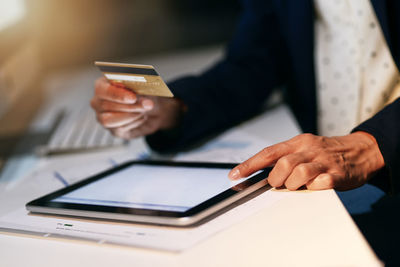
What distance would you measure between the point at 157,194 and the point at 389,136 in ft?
1.12

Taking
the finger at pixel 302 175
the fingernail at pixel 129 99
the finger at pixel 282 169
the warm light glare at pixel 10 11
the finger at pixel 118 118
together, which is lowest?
the finger at pixel 302 175

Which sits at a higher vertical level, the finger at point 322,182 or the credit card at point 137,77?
the credit card at point 137,77

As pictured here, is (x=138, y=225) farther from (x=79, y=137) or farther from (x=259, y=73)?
(x=259, y=73)

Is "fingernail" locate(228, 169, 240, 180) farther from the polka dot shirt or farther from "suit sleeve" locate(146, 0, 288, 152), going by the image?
the polka dot shirt

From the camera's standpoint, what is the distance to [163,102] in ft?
2.60

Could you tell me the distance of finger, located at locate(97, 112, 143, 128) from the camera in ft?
2.48

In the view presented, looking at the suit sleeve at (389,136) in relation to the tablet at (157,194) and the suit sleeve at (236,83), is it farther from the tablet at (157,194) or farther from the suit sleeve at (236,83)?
the suit sleeve at (236,83)

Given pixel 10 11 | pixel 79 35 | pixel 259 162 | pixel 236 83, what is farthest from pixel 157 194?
pixel 79 35

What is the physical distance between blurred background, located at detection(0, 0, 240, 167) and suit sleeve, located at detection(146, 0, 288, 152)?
1.26 ft

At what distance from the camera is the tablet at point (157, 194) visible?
1.64 ft

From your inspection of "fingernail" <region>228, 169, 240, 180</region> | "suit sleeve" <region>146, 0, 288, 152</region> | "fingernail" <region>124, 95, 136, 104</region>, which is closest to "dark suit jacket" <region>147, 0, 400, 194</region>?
"suit sleeve" <region>146, 0, 288, 152</region>

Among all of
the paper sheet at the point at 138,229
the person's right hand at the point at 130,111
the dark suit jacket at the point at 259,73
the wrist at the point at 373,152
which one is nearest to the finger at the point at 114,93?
the person's right hand at the point at 130,111

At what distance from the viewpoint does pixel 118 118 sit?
76cm

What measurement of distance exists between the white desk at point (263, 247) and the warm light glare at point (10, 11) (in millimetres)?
585
